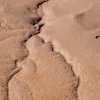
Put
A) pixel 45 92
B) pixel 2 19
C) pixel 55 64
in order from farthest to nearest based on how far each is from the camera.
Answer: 1. pixel 2 19
2. pixel 55 64
3. pixel 45 92

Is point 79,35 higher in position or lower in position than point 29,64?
higher

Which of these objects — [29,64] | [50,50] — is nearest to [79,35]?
[50,50]

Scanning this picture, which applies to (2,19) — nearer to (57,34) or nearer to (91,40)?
(57,34)

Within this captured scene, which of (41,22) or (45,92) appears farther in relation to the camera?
(41,22)

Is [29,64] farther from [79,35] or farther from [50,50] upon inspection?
[79,35]

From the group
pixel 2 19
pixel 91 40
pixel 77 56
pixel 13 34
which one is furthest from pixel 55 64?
pixel 2 19
